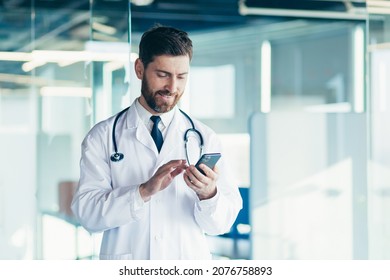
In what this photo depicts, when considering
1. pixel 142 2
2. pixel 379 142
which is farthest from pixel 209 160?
pixel 142 2

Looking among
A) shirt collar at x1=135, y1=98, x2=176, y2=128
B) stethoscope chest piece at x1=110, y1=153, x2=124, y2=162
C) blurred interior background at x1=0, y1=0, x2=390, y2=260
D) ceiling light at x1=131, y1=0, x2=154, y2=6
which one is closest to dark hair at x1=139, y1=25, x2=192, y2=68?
shirt collar at x1=135, y1=98, x2=176, y2=128

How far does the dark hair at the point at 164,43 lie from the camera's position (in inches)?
69.2

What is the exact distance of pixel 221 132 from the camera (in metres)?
4.53

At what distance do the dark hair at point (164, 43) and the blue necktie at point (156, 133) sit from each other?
5.9 inches

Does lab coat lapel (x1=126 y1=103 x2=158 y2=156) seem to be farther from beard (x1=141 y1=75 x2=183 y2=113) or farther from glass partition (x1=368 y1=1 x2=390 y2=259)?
glass partition (x1=368 y1=1 x2=390 y2=259)

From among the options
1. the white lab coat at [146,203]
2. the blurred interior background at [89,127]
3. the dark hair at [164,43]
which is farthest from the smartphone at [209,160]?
the blurred interior background at [89,127]

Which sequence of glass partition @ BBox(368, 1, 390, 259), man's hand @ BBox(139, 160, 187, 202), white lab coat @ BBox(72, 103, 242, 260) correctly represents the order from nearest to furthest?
1. man's hand @ BBox(139, 160, 187, 202)
2. white lab coat @ BBox(72, 103, 242, 260)
3. glass partition @ BBox(368, 1, 390, 259)

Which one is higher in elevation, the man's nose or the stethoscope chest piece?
the man's nose

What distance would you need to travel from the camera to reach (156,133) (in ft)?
5.89

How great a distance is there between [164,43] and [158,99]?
15 centimetres

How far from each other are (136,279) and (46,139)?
5.38ft

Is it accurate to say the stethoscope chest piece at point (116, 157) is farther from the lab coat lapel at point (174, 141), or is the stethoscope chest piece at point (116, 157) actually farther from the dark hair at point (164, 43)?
the dark hair at point (164, 43)

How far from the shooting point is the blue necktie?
1789 millimetres

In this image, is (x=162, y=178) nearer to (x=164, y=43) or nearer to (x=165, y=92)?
(x=165, y=92)
